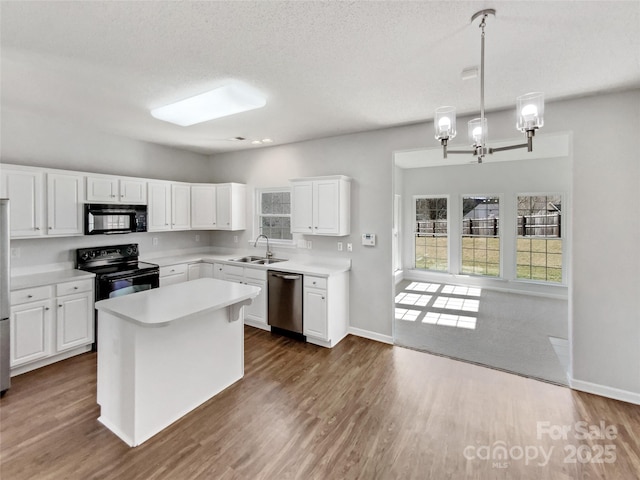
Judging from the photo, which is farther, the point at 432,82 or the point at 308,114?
the point at 308,114

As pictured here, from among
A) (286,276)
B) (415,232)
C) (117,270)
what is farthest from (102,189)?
(415,232)

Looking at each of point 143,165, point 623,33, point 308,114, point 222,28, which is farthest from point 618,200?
point 143,165

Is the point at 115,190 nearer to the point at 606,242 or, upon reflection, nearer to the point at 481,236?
the point at 606,242

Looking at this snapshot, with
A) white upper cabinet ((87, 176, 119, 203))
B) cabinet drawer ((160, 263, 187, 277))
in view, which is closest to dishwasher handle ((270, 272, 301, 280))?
cabinet drawer ((160, 263, 187, 277))

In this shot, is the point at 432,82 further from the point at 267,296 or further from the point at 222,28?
the point at 267,296

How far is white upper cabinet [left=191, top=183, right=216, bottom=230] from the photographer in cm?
509

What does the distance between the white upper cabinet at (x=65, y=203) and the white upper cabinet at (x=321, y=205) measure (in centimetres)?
261

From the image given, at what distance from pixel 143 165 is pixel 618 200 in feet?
18.9

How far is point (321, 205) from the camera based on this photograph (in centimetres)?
409

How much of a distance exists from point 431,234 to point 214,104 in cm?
596

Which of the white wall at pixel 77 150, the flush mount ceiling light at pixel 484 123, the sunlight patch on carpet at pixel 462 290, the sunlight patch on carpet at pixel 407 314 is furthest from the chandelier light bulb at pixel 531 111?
the sunlight patch on carpet at pixel 462 290

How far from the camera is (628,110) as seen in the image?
265cm

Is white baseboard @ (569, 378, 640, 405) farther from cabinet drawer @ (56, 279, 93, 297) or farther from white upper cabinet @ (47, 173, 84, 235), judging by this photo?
white upper cabinet @ (47, 173, 84, 235)

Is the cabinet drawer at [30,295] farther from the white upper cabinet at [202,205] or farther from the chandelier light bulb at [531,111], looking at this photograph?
the chandelier light bulb at [531,111]
